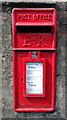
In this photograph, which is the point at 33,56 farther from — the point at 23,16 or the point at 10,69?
the point at 23,16

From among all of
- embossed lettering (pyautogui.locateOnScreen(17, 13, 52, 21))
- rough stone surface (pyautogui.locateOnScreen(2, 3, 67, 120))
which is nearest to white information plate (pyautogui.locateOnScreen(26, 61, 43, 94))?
rough stone surface (pyautogui.locateOnScreen(2, 3, 67, 120))

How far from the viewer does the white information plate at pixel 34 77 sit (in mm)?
2355

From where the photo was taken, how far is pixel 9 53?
97.5 inches

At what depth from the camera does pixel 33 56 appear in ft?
7.73

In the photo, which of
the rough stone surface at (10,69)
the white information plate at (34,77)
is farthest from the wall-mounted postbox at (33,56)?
the rough stone surface at (10,69)

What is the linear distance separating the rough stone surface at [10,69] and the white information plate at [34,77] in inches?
9.5

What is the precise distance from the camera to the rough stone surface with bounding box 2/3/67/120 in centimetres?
244

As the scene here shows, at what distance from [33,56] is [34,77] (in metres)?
0.24

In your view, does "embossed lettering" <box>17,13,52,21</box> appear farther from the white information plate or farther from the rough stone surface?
the white information plate

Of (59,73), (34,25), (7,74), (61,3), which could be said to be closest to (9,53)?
(7,74)

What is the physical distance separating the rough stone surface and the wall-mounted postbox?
135 mm

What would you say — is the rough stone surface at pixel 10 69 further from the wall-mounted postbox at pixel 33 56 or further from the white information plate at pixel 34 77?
the white information plate at pixel 34 77

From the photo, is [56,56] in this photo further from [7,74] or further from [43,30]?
[7,74]

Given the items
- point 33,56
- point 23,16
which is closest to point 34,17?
point 23,16
